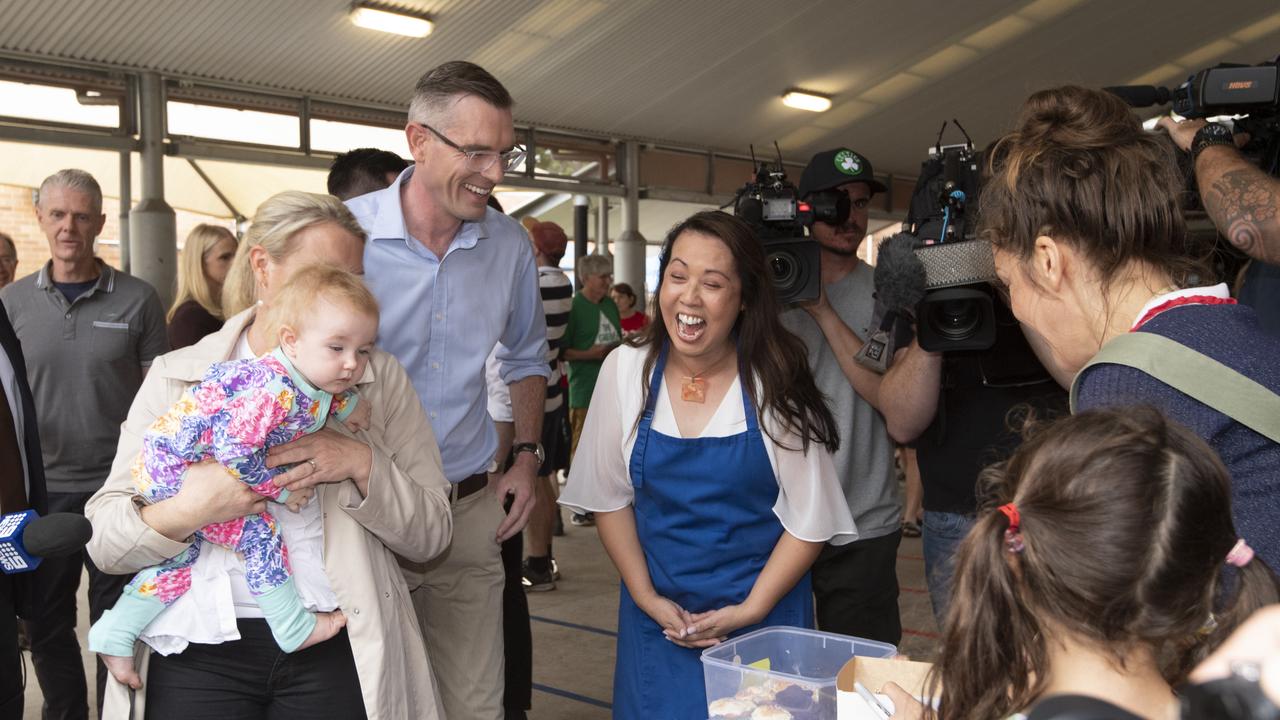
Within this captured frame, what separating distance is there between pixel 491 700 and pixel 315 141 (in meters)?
7.45

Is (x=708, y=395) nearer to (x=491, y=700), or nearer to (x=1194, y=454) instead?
(x=491, y=700)

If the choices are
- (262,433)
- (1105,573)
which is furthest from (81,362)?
(1105,573)

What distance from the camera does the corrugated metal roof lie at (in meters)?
7.37

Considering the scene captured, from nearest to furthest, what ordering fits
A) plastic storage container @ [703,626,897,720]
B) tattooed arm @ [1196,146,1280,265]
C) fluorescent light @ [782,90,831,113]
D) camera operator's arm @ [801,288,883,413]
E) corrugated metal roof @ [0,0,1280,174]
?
plastic storage container @ [703,626,897,720] < tattooed arm @ [1196,146,1280,265] < camera operator's arm @ [801,288,883,413] < corrugated metal roof @ [0,0,1280,174] < fluorescent light @ [782,90,831,113]

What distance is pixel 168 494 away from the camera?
173cm

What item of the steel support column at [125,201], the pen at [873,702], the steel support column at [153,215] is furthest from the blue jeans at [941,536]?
the steel support column at [125,201]

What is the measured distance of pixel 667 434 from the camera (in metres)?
2.31

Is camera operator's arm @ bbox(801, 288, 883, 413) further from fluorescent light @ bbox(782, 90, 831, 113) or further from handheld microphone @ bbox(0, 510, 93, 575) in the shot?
fluorescent light @ bbox(782, 90, 831, 113)

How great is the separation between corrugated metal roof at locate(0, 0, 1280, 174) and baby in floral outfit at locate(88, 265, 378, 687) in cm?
588

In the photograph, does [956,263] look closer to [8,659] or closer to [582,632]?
[8,659]

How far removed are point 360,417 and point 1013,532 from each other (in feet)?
4.11

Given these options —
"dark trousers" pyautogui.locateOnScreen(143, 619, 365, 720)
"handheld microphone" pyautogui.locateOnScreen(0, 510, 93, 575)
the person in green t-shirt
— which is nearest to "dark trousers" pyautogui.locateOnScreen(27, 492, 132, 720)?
"dark trousers" pyautogui.locateOnScreen(143, 619, 365, 720)

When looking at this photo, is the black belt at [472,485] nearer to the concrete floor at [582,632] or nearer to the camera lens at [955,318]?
the camera lens at [955,318]

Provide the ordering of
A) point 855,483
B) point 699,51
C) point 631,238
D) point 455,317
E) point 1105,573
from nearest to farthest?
point 1105,573, point 455,317, point 855,483, point 699,51, point 631,238
